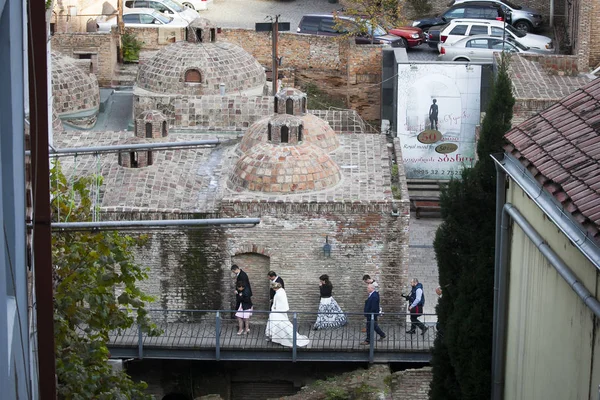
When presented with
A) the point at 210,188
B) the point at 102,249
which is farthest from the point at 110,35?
the point at 102,249

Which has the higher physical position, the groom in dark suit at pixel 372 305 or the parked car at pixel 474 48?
the parked car at pixel 474 48

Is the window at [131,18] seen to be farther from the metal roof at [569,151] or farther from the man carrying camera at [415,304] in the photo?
the metal roof at [569,151]

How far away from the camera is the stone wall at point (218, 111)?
110ft

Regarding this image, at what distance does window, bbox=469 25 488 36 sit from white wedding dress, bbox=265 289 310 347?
18.5 m

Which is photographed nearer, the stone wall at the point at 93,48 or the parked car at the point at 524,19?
the stone wall at the point at 93,48

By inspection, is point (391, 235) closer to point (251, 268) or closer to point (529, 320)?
point (251, 268)

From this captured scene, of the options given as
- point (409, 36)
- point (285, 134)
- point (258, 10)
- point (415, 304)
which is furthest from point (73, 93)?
point (258, 10)

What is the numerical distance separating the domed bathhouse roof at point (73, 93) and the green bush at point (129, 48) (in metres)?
6.53

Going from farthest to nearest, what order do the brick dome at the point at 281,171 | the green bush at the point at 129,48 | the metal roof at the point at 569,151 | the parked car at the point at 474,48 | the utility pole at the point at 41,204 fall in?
the green bush at the point at 129,48, the parked car at the point at 474,48, the brick dome at the point at 281,171, the metal roof at the point at 569,151, the utility pole at the point at 41,204

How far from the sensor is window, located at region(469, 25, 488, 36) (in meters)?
41.7

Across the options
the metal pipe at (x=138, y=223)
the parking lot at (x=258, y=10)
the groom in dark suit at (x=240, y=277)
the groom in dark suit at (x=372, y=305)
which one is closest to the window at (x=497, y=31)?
the parking lot at (x=258, y=10)

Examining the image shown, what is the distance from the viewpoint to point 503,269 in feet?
48.3

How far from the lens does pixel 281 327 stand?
25.8 m

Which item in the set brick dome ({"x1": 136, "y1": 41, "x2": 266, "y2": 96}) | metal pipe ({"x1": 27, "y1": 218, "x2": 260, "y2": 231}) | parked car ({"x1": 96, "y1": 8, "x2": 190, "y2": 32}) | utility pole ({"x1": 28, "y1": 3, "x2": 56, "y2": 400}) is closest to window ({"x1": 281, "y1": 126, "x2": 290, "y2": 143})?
brick dome ({"x1": 136, "y1": 41, "x2": 266, "y2": 96})
